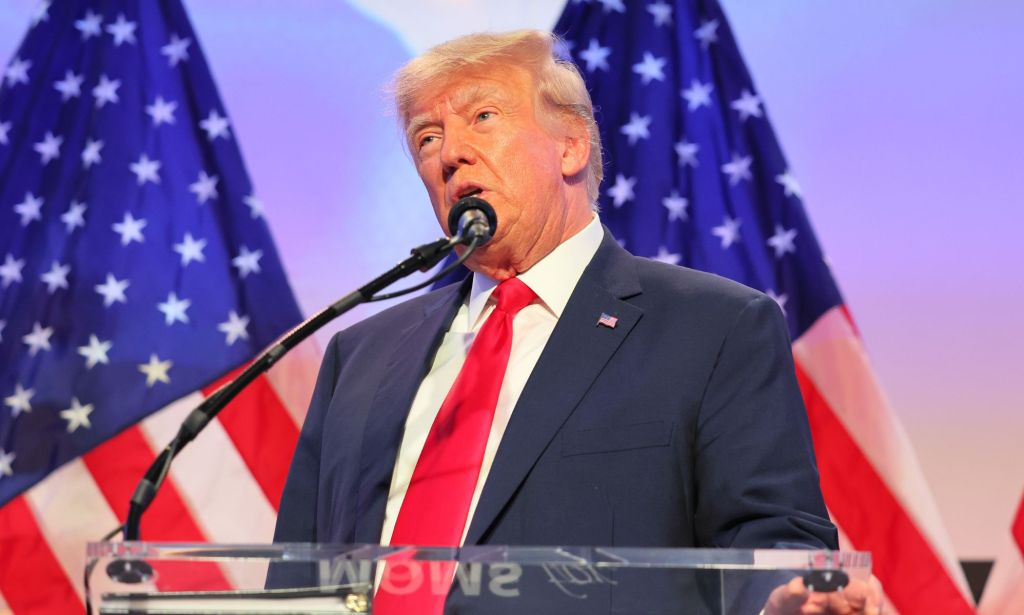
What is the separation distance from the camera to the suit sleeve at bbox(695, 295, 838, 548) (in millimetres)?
1685

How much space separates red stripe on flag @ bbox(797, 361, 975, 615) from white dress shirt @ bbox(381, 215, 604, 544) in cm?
117

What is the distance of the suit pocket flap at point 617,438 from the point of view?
176cm

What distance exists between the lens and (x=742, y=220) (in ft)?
10.8

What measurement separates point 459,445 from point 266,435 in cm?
159

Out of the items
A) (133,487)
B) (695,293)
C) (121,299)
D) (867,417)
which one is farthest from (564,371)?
(121,299)

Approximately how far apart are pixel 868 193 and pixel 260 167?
1.64 meters

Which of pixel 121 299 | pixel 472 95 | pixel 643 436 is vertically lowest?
pixel 643 436

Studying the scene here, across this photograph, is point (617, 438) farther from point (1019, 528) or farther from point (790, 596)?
point (1019, 528)

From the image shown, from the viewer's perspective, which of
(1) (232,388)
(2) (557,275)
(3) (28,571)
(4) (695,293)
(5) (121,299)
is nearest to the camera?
(1) (232,388)

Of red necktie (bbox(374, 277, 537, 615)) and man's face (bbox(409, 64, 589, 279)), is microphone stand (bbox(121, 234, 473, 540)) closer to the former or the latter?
red necktie (bbox(374, 277, 537, 615))

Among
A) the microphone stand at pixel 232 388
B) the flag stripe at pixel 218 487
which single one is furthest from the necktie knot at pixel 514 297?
the flag stripe at pixel 218 487

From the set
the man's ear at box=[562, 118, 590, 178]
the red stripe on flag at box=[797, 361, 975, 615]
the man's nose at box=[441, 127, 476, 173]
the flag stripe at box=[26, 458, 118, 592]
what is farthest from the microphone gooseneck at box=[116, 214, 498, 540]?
the flag stripe at box=[26, 458, 118, 592]

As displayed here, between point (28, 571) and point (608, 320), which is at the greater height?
point (608, 320)

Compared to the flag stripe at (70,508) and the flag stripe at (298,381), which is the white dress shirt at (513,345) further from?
the flag stripe at (70,508)
